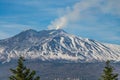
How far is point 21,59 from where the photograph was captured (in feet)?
126

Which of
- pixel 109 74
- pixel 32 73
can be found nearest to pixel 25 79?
pixel 32 73

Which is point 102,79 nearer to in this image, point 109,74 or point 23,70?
point 109,74

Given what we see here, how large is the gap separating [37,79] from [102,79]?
728 cm

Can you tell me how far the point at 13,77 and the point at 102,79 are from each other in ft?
30.8

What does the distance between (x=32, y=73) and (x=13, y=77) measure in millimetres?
1673

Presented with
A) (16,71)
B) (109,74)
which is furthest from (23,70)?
(109,74)

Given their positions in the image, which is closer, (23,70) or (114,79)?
(23,70)

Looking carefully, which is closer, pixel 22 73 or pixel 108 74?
pixel 22 73

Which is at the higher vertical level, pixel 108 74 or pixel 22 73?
pixel 108 74

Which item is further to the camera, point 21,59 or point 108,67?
point 108,67

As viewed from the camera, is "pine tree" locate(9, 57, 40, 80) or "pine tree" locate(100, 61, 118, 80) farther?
"pine tree" locate(100, 61, 118, 80)

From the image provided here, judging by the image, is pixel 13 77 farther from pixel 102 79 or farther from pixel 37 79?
pixel 102 79

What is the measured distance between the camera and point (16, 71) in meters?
36.9

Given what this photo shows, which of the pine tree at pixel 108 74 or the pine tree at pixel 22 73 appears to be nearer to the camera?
the pine tree at pixel 22 73
